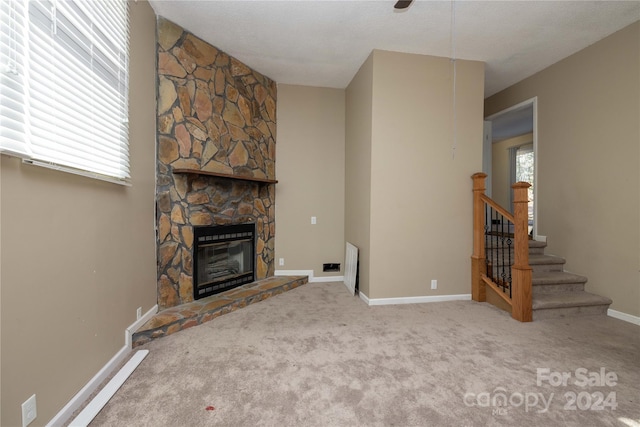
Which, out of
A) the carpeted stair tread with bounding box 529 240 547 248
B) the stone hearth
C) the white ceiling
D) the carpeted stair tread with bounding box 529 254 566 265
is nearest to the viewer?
the stone hearth

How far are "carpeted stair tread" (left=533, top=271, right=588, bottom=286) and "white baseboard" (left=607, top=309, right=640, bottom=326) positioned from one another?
39cm

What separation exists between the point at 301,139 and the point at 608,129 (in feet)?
12.4

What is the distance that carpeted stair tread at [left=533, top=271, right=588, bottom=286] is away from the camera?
3225 mm

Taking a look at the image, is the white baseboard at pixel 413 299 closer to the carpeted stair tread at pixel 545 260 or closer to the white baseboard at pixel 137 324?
the carpeted stair tread at pixel 545 260

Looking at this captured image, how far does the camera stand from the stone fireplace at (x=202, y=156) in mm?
2883

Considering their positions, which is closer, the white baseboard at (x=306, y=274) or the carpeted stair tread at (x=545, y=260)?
the carpeted stair tread at (x=545, y=260)

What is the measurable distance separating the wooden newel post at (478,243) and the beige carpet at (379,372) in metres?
0.46

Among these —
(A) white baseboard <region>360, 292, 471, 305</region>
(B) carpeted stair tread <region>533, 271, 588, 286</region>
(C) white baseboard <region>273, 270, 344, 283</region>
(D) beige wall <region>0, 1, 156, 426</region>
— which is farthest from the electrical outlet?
(B) carpeted stair tread <region>533, 271, 588, 286</region>

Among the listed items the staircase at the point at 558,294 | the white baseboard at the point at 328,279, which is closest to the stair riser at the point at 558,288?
the staircase at the point at 558,294

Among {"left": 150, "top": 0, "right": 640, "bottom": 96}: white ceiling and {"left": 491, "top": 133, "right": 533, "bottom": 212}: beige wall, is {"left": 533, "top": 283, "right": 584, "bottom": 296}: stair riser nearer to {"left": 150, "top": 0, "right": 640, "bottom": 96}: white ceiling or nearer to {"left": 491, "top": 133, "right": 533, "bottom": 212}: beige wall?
{"left": 150, "top": 0, "right": 640, "bottom": 96}: white ceiling

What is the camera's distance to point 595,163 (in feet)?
10.6

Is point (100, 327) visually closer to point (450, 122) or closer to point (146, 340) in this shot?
point (146, 340)

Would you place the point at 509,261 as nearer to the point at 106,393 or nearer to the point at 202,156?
the point at 202,156

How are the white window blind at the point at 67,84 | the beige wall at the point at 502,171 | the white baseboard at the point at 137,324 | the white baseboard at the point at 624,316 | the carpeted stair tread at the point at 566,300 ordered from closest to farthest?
the white window blind at the point at 67,84 → the white baseboard at the point at 137,324 → the white baseboard at the point at 624,316 → the carpeted stair tread at the point at 566,300 → the beige wall at the point at 502,171
